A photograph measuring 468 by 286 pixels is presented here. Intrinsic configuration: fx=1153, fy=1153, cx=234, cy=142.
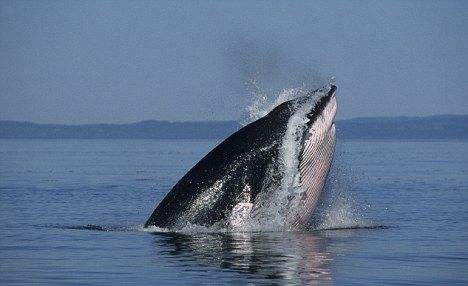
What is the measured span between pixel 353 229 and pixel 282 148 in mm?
2634

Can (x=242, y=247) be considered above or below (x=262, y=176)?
below

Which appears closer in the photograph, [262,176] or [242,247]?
[242,247]

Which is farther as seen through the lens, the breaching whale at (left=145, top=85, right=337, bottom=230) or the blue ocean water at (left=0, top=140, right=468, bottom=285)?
the breaching whale at (left=145, top=85, right=337, bottom=230)

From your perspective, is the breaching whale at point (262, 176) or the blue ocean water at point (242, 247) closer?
the blue ocean water at point (242, 247)

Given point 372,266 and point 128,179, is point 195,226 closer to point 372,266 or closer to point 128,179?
point 372,266

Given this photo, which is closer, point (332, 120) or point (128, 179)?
point (332, 120)

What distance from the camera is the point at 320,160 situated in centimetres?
1819

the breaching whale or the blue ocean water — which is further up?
the breaching whale

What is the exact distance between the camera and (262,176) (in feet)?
59.2

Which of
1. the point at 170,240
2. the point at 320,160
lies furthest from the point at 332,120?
the point at 170,240

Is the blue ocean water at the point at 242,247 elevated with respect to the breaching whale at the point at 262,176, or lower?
lower

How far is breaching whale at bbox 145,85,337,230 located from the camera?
58.5 feet

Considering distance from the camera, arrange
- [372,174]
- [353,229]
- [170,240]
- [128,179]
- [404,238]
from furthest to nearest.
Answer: [372,174]
[128,179]
[353,229]
[404,238]
[170,240]

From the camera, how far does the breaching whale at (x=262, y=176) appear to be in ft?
58.5
